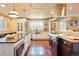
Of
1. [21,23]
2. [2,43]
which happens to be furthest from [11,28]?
[2,43]

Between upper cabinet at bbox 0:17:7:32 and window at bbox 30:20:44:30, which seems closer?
upper cabinet at bbox 0:17:7:32

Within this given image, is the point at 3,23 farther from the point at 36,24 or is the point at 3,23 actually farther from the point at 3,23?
the point at 36,24

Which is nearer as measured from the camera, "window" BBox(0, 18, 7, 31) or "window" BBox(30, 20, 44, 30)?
Answer: "window" BBox(0, 18, 7, 31)

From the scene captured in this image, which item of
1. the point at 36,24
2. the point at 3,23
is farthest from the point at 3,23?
the point at 36,24

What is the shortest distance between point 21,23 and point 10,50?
32.4 ft

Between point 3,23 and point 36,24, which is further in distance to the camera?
point 36,24

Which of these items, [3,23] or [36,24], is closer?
[3,23]

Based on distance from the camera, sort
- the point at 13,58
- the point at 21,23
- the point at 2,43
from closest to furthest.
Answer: the point at 13,58, the point at 2,43, the point at 21,23

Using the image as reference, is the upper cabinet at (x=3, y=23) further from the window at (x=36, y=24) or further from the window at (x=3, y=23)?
the window at (x=36, y=24)

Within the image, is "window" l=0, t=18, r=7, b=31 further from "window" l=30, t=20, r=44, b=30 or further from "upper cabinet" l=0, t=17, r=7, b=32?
"window" l=30, t=20, r=44, b=30

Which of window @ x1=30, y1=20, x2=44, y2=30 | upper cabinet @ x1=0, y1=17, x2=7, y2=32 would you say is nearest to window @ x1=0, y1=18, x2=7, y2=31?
upper cabinet @ x1=0, y1=17, x2=7, y2=32

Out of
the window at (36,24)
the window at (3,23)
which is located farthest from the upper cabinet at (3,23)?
the window at (36,24)

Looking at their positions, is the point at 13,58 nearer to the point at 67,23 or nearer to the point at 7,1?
the point at 7,1

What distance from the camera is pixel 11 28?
13.5 metres
